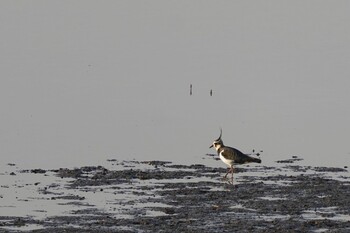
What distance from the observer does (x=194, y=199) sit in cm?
2398

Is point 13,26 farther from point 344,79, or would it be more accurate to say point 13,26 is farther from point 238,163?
point 238,163

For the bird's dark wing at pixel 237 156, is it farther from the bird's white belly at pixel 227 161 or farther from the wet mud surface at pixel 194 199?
the wet mud surface at pixel 194 199

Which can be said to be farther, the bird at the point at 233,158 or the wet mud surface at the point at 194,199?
the bird at the point at 233,158

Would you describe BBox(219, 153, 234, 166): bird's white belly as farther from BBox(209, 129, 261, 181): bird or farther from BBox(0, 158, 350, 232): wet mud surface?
BBox(0, 158, 350, 232): wet mud surface

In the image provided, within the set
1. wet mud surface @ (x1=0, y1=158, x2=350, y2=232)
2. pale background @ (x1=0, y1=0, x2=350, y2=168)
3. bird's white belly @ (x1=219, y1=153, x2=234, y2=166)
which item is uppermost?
pale background @ (x1=0, y1=0, x2=350, y2=168)

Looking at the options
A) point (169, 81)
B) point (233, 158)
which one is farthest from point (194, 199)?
point (169, 81)

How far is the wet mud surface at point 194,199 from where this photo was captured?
843 inches

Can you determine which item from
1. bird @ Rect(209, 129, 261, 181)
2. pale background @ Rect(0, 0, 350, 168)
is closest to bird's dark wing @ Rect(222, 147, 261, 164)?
bird @ Rect(209, 129, 261, 181)

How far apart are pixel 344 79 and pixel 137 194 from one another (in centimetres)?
2298

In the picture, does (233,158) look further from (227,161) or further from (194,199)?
(194,199)

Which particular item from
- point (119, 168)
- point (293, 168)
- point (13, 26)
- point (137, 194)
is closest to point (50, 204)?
point (137, 194)

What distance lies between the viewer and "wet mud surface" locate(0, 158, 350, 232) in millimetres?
21406

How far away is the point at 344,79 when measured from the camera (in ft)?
151

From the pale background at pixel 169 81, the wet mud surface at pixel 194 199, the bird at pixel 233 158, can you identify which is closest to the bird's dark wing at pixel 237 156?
the bird at pixel 233 158
